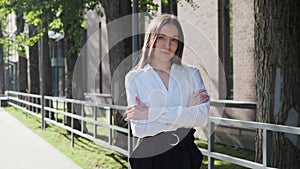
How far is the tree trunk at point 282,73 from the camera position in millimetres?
5184

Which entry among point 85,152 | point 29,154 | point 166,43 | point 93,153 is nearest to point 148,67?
point 166,43

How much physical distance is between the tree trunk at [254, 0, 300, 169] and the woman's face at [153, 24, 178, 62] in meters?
2.74

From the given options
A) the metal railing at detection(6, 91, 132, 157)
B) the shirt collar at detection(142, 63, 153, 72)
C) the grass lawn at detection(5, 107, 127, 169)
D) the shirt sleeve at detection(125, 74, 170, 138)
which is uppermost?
the shirt collar at detection(142, 63, 153, 72)

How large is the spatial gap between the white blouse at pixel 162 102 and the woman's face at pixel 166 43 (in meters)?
0.09

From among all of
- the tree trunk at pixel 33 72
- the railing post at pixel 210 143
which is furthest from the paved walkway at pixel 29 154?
the tree trunk at pixel 33 72

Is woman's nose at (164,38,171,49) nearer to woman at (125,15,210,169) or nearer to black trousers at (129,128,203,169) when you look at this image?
woman at (125,15,210,169)

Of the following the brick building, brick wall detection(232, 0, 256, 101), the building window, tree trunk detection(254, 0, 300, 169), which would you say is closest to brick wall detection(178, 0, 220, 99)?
the brick building

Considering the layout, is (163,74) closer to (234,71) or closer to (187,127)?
(187,127)

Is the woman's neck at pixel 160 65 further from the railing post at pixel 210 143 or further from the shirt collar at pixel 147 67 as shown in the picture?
the railing post at pixel 210 143

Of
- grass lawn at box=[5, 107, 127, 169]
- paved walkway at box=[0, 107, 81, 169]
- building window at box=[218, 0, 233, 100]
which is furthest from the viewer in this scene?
building window at box=[218, 0, 233, 100]

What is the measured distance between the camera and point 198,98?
2.82 meters

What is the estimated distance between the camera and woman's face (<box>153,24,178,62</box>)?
2793mm

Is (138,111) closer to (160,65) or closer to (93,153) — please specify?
(160,65)

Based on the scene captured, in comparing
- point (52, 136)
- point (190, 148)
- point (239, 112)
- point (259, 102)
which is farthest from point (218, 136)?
point (190, 148)
